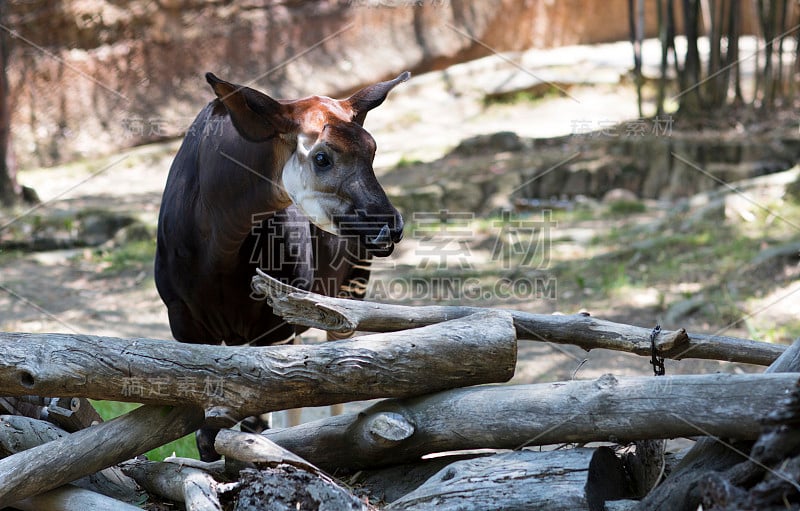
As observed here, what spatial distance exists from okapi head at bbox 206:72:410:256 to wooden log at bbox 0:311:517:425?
58 centimetres

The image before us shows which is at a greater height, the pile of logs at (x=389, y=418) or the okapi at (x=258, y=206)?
the okapi at (x=258, y=206)

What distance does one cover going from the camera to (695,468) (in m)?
2.53

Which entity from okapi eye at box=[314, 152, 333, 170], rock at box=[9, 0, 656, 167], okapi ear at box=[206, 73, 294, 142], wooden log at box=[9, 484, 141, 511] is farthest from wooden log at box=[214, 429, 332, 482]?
rock at box=[9, 0, 656, 167]

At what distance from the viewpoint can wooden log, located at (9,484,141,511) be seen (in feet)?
9.17

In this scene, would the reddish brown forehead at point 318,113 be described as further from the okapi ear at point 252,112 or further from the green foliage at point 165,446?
the green foliage at point 165,446

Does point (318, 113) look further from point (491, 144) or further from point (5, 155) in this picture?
point (491, 144)

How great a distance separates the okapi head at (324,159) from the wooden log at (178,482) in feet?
3.37

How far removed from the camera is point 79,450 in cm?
283

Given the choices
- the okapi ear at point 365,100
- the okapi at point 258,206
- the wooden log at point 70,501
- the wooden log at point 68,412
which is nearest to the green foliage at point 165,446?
the okapi at point 258,206

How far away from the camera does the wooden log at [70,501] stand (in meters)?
2.79

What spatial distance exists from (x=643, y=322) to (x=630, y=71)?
717 cm

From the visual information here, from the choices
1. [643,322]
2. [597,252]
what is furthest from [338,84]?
[643,322]

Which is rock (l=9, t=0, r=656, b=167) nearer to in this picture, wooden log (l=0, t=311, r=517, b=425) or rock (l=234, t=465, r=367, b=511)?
wooden log (l=0, t=311, r=517, b=425)

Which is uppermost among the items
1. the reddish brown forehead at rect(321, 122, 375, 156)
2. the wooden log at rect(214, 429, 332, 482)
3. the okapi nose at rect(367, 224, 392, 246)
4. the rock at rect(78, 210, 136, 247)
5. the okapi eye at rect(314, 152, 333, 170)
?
the reddish brown forehead at rect(321, 122, 375, 156)
